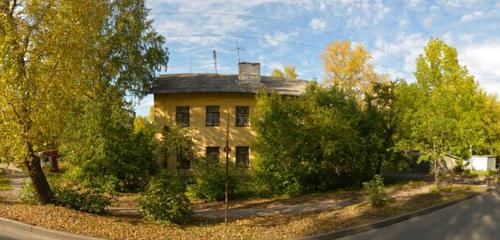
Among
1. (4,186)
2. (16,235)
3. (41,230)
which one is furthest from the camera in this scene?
(4,186)

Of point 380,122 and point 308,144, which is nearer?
point 308,144

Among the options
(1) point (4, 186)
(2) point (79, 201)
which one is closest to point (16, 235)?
(2) point (79, 201)

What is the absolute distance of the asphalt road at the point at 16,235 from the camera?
30.9 ft

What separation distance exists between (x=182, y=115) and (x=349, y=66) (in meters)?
22.2

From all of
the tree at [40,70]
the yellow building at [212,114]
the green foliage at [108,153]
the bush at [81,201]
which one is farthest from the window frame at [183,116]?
the bush at [81,201]

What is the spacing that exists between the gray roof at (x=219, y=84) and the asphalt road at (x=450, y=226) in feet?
50.2

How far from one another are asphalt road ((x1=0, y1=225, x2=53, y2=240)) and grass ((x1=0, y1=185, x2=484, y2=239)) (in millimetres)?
380

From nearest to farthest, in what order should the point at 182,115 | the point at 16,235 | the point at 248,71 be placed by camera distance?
the point at 16,235, the point at 182,115, the point at 248,71

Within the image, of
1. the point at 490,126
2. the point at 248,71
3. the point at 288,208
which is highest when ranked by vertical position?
the point at 248,71

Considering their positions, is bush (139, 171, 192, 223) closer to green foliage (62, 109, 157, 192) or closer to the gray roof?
green foliage (62, 109, 157, 192)

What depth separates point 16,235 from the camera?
9617 mm

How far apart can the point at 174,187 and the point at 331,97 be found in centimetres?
1304

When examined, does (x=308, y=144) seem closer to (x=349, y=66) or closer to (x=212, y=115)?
(x=212, y=115)

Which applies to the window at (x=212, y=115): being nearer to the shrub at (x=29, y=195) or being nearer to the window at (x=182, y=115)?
the window at (x=182, y=115)
